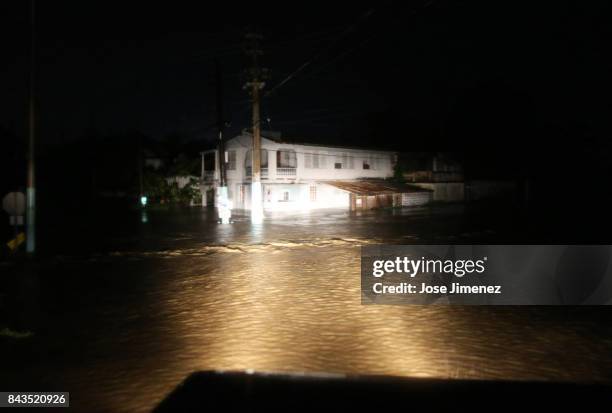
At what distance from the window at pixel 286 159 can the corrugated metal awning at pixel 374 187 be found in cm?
343

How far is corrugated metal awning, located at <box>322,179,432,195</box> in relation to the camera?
4256cm

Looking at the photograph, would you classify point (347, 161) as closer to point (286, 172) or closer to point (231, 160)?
point (286, 172)

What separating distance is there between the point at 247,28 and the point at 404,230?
46.8ft

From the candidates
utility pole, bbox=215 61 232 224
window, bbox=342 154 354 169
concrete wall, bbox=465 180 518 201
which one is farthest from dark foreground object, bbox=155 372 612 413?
concrete wall, bbox=465 180 518 201

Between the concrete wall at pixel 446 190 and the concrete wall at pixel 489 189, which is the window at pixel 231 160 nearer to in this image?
the concrete wall at pixel 446 190

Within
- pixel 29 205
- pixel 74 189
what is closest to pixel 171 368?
pixel 29 205

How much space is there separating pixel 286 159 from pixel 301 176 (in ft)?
6.35

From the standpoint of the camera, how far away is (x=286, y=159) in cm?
4353

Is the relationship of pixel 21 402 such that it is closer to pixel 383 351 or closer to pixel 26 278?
pixel 383 351

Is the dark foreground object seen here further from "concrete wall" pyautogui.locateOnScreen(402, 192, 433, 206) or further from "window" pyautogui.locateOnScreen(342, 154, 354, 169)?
"concrete wall" pyautogui.locateOnScreen(402, 192, 433, 206)

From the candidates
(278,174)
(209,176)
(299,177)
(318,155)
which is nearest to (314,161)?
(318,155)

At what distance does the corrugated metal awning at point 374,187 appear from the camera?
42562 mm
